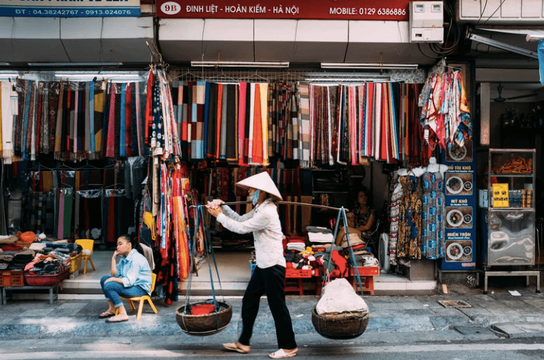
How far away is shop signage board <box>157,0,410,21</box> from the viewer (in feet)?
23.1

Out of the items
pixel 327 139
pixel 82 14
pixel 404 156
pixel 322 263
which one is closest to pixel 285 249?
pixel 322 263

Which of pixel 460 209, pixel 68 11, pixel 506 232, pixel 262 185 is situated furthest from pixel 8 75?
pixel 506 232

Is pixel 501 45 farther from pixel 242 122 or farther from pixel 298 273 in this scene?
pixel 298 273

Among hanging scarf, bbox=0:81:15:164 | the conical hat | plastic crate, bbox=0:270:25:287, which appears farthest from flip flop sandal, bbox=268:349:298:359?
hanging scarf, bbox=0:81:15:164

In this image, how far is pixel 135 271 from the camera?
244 inches

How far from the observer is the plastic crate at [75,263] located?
7410 mm

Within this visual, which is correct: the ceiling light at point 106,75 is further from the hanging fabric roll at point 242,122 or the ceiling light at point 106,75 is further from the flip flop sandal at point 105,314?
the flip flop sandal at point 105,314

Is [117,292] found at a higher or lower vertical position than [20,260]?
lower

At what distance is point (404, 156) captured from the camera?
24.3 feet

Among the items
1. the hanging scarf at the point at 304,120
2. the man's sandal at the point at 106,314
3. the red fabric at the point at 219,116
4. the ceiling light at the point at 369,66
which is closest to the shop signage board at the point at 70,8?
the red fabric at the point at 219,116

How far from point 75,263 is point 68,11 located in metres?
3.96

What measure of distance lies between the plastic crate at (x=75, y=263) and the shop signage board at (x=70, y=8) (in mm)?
3811

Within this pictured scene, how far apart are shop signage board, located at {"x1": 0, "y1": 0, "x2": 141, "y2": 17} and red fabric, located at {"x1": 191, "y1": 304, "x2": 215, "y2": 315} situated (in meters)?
4.45

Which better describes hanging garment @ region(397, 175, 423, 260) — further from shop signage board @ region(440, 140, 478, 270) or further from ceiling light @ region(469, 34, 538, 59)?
Result: ceiling light @ region(469, 34, 538, 59)
